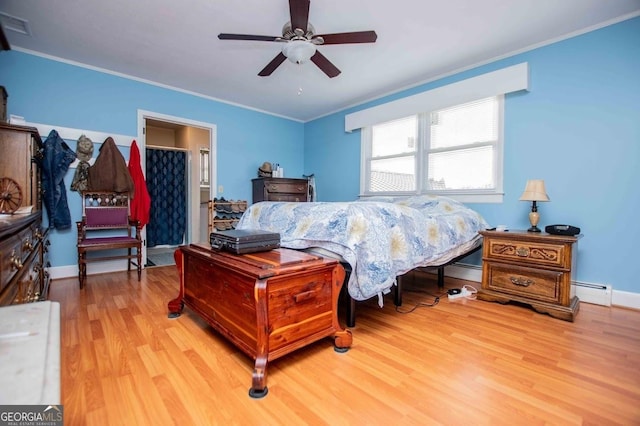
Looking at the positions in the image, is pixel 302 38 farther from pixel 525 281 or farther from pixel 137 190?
pixel 137 190

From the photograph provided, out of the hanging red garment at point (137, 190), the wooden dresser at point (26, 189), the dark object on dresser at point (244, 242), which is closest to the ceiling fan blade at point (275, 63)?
the dark object on dresser at point (244, 242)

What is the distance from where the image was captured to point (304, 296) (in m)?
1.60

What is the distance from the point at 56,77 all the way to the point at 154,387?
3572 mm

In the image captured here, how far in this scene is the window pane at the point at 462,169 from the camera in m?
3.24

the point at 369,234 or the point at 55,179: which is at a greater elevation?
the point at 55,179

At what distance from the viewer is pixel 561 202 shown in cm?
271

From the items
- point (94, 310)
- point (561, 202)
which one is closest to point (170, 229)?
point (94, 310)

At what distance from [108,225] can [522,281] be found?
4.23 meters

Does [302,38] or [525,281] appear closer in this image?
[302,38]

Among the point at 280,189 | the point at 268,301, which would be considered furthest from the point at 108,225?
the point at 268,301

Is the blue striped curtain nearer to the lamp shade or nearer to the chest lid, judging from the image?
the chest lid

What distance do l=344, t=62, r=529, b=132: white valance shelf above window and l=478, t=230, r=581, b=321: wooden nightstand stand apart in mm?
1554

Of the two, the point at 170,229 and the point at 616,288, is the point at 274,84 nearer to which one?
the point at 170,229

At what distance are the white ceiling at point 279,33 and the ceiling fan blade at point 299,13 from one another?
13.2 inches
